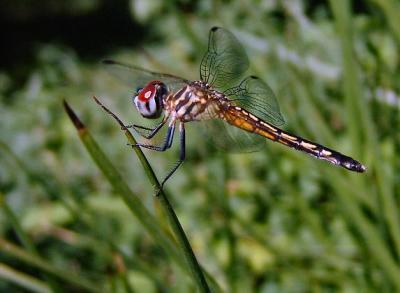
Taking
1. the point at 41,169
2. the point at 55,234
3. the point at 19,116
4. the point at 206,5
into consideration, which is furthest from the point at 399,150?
the point at 19,116

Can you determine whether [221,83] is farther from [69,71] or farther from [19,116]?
[69,71]

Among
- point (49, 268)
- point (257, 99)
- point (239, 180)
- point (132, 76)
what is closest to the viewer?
point (49, 268)

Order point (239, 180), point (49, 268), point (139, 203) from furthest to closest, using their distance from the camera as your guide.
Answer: point (239, 180) → point (49, 268) → point (139, 203)

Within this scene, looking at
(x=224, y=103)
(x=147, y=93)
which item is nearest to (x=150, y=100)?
(x=147, y=93)

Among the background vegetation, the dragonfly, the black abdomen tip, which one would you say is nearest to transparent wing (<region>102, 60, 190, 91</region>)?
the dragonfly

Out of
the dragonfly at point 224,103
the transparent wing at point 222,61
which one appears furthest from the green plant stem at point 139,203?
the transparent wing at point 222,61

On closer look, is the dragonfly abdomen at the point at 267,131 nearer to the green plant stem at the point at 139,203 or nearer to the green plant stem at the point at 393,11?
the green plant stem at the point at 393,11

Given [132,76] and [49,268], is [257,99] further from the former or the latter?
[49,268]
